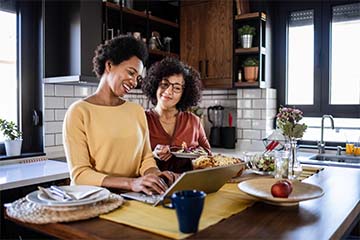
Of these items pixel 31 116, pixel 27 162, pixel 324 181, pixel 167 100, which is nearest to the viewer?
pixel 324 181

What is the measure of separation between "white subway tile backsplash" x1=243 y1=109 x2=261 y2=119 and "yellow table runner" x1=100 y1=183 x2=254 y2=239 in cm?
226

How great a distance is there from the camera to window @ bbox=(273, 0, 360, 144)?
3293 mm

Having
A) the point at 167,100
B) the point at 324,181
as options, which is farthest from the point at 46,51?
the point at 324,181

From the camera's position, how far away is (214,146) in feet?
12.3

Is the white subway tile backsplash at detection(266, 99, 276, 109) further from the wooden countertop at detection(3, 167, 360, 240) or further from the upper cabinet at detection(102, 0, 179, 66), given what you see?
the wooden countertop at detection(3, 167, 360, 240)

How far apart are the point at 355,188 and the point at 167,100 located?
1140 mm

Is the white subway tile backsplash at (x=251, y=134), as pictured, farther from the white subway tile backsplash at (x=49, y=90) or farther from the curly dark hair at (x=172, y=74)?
the white subway tile backsplash at (x=49, y=90)

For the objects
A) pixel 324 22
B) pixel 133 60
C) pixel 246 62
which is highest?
pixel 324 22

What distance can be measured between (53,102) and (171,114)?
115 centimetres

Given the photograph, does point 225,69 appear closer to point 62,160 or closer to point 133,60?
point 62,160

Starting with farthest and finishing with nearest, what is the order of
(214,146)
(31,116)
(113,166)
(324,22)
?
(214,146)
(324,22)
(31,116)
(113,166)

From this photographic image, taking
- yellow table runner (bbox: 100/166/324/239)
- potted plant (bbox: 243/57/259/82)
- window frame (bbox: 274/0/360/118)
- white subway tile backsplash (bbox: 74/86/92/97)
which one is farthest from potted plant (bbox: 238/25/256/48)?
yellow table runner (bbox: 100/166/324/239)

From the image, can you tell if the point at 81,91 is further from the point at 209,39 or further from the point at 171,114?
the point at 209,39

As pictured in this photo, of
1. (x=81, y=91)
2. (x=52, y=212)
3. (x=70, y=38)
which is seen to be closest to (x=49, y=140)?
(x=81, y=91)
